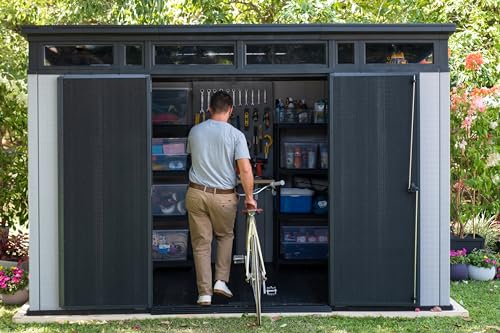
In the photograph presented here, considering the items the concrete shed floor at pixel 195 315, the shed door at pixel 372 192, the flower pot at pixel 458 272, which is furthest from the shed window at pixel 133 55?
the flower pot at pixel 458 272

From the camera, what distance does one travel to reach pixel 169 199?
8586 mm

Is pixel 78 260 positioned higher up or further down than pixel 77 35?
further down

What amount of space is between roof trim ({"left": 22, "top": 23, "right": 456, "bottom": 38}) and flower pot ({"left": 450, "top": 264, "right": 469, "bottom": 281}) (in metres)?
2.90

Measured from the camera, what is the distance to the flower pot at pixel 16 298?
7.13m

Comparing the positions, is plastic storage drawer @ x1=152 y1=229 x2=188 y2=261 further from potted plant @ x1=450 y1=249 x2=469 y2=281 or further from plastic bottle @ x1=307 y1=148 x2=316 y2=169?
potted plant @ x1=450 y1=249 x2=469 y2=281

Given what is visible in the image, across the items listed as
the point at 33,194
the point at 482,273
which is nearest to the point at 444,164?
the point at 482,273

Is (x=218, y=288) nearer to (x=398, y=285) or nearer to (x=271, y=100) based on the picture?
(x=398, y=285)

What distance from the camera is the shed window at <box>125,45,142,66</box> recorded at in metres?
6.54

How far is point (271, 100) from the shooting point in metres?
8.98

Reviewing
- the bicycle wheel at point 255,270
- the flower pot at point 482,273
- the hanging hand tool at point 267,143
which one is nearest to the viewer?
the bicycle wheel at point 255,270

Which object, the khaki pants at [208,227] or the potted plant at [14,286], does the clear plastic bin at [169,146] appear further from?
the potted plant at [14,286]

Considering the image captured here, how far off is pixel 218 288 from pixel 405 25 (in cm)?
280

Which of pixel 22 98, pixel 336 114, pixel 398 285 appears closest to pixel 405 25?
pixel 336 114

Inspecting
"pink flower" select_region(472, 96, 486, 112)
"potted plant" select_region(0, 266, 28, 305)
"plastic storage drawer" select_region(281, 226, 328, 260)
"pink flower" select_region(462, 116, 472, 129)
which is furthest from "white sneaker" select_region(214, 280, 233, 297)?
"pink flower" select_region(472, 96, 486, 112)
